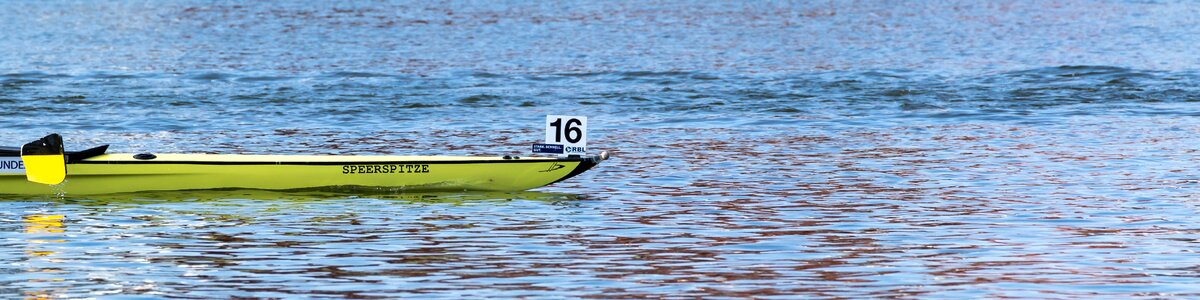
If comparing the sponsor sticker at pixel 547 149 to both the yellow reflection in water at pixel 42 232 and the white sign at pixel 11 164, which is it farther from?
the white sign at pixel 11 164

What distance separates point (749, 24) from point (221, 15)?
22567mm

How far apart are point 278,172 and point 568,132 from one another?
3.42 metres

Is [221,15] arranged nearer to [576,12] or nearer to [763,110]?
[576,12]

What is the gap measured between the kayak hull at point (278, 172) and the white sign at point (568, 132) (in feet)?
0.75

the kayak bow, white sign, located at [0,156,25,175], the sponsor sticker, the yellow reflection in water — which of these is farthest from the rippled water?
the sponsor sticker

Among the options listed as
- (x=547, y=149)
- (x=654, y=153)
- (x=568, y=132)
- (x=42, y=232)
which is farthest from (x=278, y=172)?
(x=654, y=153)

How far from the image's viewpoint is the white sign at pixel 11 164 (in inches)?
854

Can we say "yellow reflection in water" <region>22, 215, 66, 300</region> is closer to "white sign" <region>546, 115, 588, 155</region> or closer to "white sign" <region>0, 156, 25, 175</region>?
"white sign" <region>0, 156, 25, 175</region>

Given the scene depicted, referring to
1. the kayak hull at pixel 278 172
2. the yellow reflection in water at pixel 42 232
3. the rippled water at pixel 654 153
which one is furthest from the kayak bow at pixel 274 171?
the yellow reflection in water at pixel 42 232

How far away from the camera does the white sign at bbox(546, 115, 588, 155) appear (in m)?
21.5

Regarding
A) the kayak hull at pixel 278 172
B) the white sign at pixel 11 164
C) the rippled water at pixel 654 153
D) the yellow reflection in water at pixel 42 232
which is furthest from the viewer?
the kayak hull at pixel 278 172

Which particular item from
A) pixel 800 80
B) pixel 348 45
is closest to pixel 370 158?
pixel 800 80

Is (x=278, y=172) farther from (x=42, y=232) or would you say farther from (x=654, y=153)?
(x=654, y=153)

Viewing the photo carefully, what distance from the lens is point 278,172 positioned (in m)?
22.1
